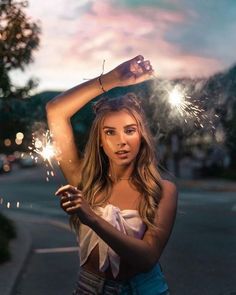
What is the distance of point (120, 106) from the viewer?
222 centimetres

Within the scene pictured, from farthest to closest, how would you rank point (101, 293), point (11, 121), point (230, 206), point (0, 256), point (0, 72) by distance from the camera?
point (230, 206), point (11, 121), point (0, 72), point (0, 256), point (101, 293)

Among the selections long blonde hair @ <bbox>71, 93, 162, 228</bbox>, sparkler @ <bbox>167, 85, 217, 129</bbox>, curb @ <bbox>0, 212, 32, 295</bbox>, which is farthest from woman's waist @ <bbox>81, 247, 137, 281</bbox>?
curb @ <bbox>0, 212, 32, 295</bbox>

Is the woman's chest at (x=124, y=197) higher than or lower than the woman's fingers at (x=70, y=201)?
lower

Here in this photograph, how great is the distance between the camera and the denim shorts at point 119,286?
2111 millimetres

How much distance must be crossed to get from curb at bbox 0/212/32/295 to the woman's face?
5389mm

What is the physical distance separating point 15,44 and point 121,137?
8132 mm

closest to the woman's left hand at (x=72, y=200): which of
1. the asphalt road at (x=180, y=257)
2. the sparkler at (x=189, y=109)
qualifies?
the sparkler at (x=189, y=109)

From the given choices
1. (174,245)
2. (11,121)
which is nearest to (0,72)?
(11,121)

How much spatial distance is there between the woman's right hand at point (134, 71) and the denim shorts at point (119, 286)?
0.63m

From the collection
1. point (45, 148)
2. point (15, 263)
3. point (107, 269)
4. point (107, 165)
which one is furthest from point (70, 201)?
point (15, 263)

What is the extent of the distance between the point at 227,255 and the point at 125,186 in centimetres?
836

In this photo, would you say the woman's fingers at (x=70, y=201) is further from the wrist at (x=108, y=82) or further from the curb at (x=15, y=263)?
the curb at (x=15, y=263)

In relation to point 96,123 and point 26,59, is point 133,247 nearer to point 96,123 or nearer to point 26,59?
point 96,123

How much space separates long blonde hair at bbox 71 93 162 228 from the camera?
217cm
